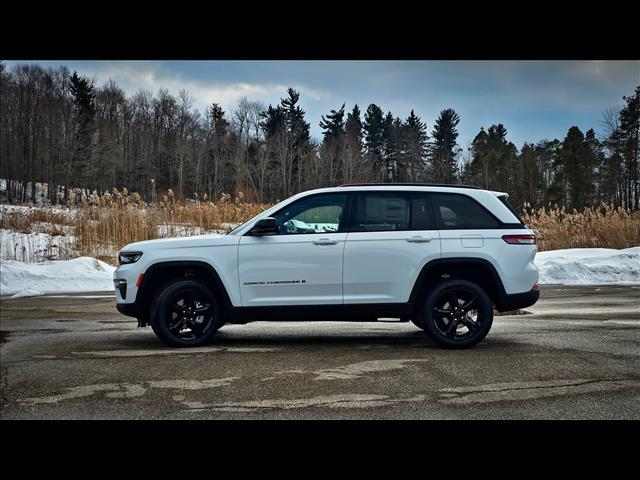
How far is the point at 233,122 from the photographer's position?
47.2 metres

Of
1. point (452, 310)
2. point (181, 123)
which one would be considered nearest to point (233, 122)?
point (181, 123)

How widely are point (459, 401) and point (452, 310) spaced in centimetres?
224

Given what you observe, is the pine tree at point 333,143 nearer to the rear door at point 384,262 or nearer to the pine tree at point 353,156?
the pine tree at point 353,156

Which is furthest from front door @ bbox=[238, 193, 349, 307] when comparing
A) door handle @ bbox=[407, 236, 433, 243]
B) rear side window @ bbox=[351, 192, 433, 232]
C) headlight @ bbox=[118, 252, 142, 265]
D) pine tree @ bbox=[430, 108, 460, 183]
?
pine tree @ bbox=[430, 108, 460, 183]

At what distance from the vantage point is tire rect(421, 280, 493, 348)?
6.70 meters

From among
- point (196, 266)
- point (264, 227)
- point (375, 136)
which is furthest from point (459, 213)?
point (375, 136)

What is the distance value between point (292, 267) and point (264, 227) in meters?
0.57

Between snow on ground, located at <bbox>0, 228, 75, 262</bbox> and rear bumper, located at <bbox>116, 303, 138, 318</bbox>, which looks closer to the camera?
rear bumper, located at <bbox>116, 303, 138, 318</bbox>

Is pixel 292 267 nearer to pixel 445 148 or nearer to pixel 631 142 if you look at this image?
pixel 631 142

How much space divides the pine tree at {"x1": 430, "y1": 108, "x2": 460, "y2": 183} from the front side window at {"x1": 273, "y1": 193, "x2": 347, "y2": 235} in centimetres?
2916

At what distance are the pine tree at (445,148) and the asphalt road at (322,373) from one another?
27.4m

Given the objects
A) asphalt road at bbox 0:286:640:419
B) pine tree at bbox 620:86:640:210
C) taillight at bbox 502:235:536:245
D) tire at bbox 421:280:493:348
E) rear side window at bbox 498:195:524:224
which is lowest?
asphalt road at bbox 0:286:640:419

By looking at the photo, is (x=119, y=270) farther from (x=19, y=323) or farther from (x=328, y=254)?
(x=19, y=323)

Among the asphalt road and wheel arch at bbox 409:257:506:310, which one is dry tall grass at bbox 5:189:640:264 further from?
wheel arch at bbox 409:257:506:310
